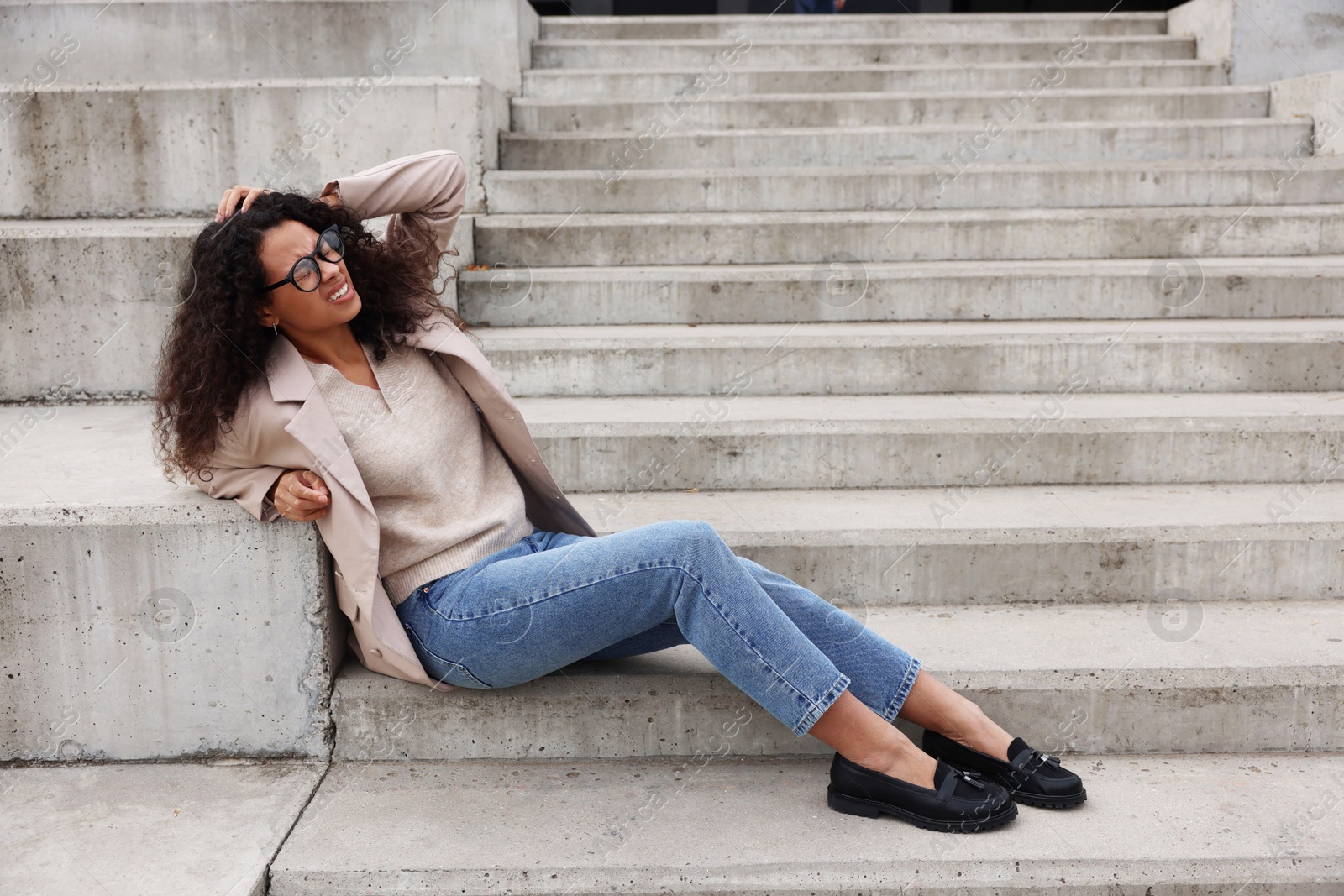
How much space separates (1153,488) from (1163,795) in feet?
4.10

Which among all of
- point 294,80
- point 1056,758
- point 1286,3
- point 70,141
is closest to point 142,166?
point 70,141

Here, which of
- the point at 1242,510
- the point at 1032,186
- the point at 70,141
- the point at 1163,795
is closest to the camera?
the point at 1163,795

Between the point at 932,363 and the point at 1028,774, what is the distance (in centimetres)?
179

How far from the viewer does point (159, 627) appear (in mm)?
2471

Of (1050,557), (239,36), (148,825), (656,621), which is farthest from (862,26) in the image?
(148,825)

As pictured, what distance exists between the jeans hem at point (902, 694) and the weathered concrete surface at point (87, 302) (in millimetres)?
2335

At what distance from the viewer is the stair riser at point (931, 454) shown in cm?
330

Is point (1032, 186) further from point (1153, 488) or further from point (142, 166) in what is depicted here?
point (142, 166)

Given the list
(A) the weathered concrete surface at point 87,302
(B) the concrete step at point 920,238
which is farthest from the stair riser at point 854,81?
(A) the weathered concrete surface at point 87,302

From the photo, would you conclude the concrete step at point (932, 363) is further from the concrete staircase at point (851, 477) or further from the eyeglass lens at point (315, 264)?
the eyeglass lens at point (315, 264)

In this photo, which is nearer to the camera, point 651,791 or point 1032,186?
point 651,791

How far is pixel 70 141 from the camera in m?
4.10

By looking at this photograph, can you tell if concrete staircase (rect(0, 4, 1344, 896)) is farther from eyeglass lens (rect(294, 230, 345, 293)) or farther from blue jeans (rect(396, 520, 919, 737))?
eyeglass lens (rect(294, 230, 345, 293))

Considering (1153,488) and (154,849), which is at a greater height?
(1153,488)
